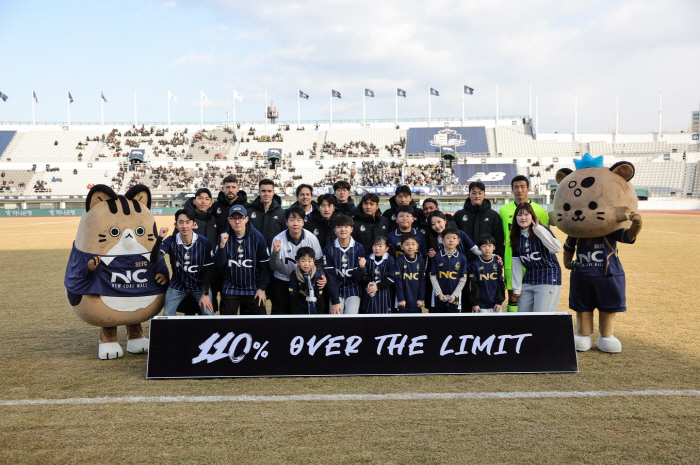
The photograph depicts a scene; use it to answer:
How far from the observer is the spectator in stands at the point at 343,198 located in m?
7.03

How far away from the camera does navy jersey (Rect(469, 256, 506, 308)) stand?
6.07 meters

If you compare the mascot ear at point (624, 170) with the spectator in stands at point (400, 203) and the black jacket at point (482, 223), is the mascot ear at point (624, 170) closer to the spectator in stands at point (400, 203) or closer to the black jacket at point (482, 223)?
the black jacket at point (482, 223)

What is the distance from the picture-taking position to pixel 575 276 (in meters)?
5.94

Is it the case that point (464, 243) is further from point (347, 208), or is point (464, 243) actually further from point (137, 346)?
point (137, 346)

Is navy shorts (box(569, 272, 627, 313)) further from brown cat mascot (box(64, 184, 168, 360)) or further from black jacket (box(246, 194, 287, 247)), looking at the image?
brown cat mascot (box(64, 184, 168, 360))

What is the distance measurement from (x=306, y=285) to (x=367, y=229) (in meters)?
1.25

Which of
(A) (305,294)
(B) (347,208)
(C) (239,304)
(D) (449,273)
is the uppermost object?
(B) (347,208)

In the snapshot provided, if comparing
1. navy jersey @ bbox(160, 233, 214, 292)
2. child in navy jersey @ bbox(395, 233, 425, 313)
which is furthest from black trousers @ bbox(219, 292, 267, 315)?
child in navy jersey @ bbox(395, 233, 425, 313)

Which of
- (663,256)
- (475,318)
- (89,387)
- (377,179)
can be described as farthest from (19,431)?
(377,179)

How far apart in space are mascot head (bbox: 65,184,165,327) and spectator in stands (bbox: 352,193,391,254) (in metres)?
2.46

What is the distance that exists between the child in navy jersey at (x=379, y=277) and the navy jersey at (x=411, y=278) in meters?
0.13

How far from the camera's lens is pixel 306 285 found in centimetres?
575

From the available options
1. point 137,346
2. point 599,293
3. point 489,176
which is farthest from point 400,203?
point 489,176

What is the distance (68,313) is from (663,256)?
15441mm
